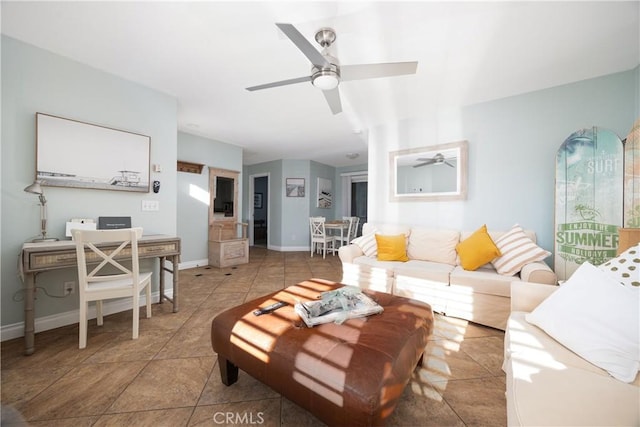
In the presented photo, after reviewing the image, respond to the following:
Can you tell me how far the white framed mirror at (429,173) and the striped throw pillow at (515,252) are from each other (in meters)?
0.73

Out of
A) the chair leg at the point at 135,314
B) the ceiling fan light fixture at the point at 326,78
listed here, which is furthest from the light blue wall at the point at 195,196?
the ceiling fan light fixture at the point at 326,78

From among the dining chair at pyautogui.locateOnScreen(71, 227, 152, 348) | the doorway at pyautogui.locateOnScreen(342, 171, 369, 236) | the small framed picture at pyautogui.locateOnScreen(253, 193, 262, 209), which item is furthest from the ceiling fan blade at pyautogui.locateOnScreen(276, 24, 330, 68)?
the small framed picture at pyautogui.locateOnScreen(253, 193, 262, 209)

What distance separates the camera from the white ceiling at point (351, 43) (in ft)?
5.41

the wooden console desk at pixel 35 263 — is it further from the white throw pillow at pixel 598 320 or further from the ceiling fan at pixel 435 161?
the ceiling fan at pixel 435 161

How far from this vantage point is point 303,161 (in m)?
6.53

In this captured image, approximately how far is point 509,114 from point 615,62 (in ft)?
2.67

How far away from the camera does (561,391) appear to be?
900 millimetres

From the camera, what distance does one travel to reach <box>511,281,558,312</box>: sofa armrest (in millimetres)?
1523

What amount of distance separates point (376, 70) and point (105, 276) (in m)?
2.71

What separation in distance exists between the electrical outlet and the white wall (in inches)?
152

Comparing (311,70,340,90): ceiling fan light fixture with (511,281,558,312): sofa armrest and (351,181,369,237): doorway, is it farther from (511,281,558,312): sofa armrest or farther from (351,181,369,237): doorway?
(351,181,369,237): doorway

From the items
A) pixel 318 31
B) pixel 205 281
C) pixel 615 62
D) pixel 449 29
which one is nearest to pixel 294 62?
pixel 318 31

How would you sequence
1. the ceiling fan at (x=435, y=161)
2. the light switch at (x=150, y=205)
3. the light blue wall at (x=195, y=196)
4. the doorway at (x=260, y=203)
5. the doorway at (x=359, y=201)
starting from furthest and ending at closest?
the doorway at (x=260, y=203) < the doorway at (x=359, y=201) < the light blue wall at (x=195, y=196) < the ceiling fan at (x=435, y=161) < the light switch at (x=150, y=205)

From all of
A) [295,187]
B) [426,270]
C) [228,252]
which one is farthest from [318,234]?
[426,270]
